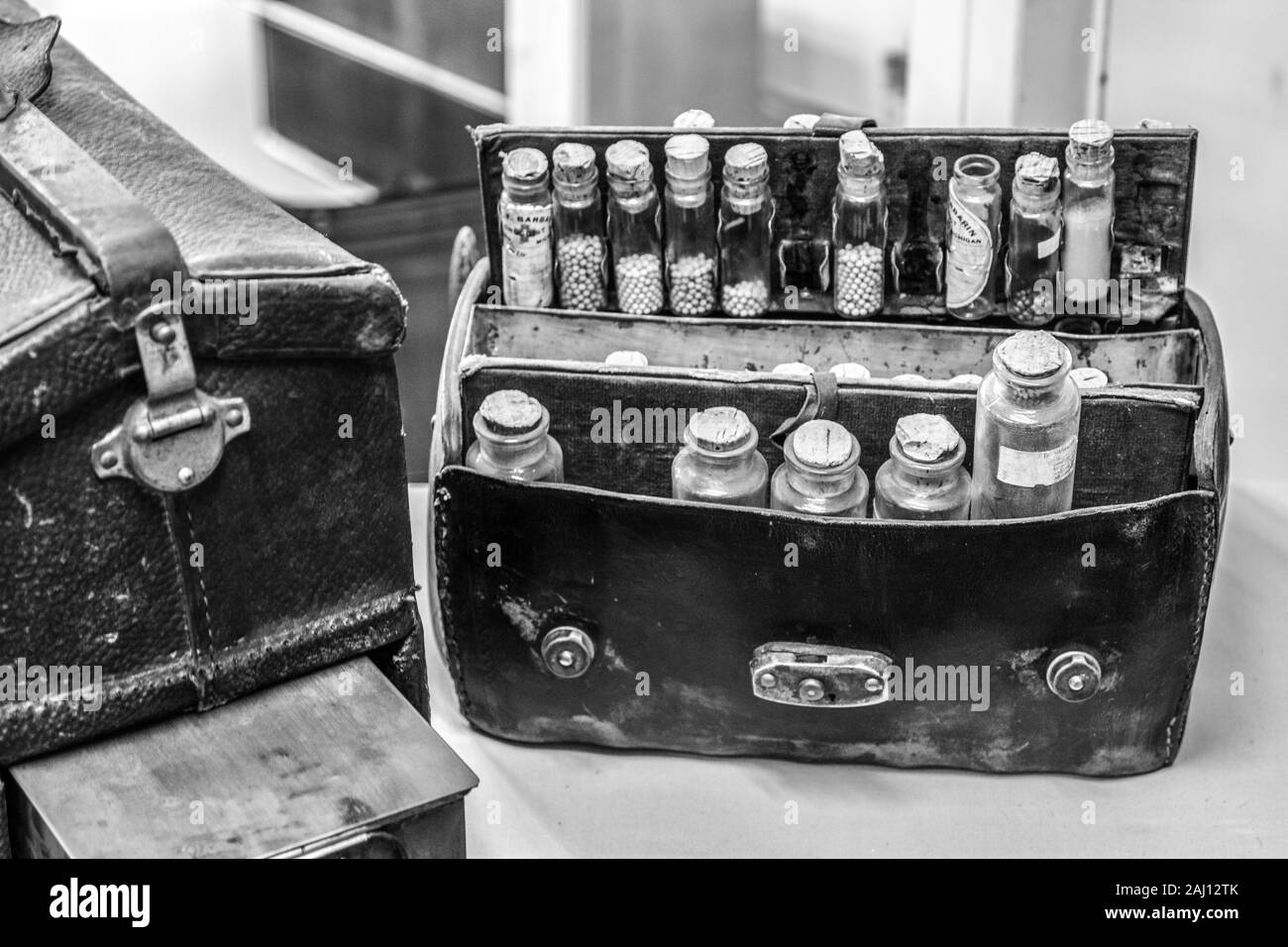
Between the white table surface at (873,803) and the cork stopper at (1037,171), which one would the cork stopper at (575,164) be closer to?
the cork stopper at (1037,171)

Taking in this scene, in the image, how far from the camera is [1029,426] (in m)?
1.18

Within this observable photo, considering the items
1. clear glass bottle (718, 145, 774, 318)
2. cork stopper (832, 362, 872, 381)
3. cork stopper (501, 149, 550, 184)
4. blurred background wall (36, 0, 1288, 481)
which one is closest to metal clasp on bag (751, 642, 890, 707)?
cork stopper (832, 362, 872, 381)

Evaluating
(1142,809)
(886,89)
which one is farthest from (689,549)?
(886,89)

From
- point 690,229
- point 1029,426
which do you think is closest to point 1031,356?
point 1029,426

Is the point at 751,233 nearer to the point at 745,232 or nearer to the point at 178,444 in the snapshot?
the point at 745,232

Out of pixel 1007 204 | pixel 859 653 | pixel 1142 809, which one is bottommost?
pixel 1142 809

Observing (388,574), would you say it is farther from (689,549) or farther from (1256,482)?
(1256,482)

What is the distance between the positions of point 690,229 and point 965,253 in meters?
Result: 0.24

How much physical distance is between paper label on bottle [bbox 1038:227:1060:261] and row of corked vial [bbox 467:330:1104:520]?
201 millimetres

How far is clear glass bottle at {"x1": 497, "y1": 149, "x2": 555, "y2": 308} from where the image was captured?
4.63ft

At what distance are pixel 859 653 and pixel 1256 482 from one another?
0.69 meters

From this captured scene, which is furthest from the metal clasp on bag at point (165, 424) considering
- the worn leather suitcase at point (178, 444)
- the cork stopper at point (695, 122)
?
the cork stopper at point (695, 122)

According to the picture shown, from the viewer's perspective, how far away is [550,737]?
51.1 inches

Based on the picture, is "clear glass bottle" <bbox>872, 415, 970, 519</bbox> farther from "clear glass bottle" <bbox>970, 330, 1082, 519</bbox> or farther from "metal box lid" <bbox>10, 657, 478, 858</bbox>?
"metal box lid" <bbox>10, 657, 478, 858</bbox>
